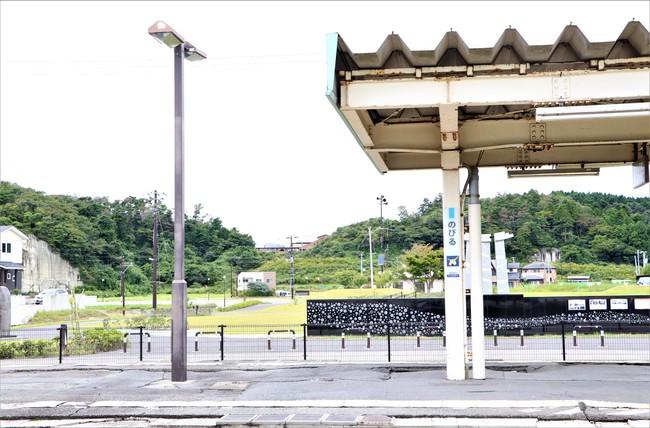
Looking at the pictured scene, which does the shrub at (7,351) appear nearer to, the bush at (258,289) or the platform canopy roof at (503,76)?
the platform canopy roof at (503,76)

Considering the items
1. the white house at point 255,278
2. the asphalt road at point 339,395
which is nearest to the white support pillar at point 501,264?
the asphalt road at point 339,395

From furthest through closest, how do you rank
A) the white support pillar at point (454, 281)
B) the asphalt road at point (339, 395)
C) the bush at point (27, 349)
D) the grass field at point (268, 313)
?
the grass field at point (268, 313) → the bush at point (27, 349) → the white support pillar at point (454, 281) → the asphalt road at point (339, 395)

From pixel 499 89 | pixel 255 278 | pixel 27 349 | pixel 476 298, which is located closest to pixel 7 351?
pixel 27 349

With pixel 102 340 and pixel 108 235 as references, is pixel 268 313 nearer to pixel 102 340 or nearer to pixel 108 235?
pixel 102 340

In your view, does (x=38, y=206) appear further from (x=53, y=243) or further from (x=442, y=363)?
(x=442, y=363)

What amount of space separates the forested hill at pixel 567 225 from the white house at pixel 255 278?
761 inches

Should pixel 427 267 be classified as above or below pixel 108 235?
below

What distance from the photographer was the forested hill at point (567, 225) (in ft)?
262

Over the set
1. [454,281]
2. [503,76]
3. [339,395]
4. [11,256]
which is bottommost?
[339,395]

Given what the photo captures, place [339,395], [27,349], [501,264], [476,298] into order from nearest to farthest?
[339,395], [476,298], [27,349], [501,264]

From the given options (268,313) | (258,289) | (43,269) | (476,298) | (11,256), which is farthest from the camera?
(258,289)

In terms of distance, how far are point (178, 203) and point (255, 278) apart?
90.8 m

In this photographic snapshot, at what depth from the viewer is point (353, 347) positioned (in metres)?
25.9

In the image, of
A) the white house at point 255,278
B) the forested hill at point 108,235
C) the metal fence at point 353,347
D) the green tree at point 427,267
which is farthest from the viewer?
the white house at point 255,278
